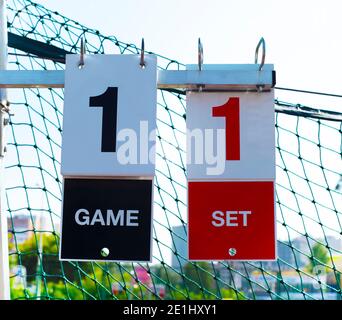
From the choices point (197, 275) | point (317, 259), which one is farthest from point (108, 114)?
point (317, 259)

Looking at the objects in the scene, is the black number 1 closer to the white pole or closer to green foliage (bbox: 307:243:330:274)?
the white pole

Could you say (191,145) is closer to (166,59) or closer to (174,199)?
(166,59)

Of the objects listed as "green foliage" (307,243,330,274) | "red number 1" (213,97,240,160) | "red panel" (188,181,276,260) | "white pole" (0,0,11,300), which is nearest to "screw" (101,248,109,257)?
"red panel" (188,181,276,260)

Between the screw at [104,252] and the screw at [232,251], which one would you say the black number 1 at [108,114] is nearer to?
the screw at [104,252]

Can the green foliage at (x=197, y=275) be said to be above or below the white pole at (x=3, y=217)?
below

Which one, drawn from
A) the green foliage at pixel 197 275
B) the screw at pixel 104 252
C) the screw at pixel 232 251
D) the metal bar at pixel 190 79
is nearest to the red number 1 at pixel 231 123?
the metal bar at pixel 190 79

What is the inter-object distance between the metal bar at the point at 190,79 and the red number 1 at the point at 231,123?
4 cm

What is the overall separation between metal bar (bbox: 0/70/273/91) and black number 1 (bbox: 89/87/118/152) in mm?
117

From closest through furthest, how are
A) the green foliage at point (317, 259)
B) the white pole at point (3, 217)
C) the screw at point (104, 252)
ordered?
1. the screw at point (104, 252)
2. the white pole at point (3, 217)
3. the green foliage at point (317, 259)

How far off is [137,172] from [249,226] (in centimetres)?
31

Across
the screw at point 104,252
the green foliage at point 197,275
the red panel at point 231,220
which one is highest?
the red panel at point 231,220

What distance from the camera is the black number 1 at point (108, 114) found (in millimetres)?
1765

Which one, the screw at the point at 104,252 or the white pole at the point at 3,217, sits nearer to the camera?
the screw at the point at 104,252
